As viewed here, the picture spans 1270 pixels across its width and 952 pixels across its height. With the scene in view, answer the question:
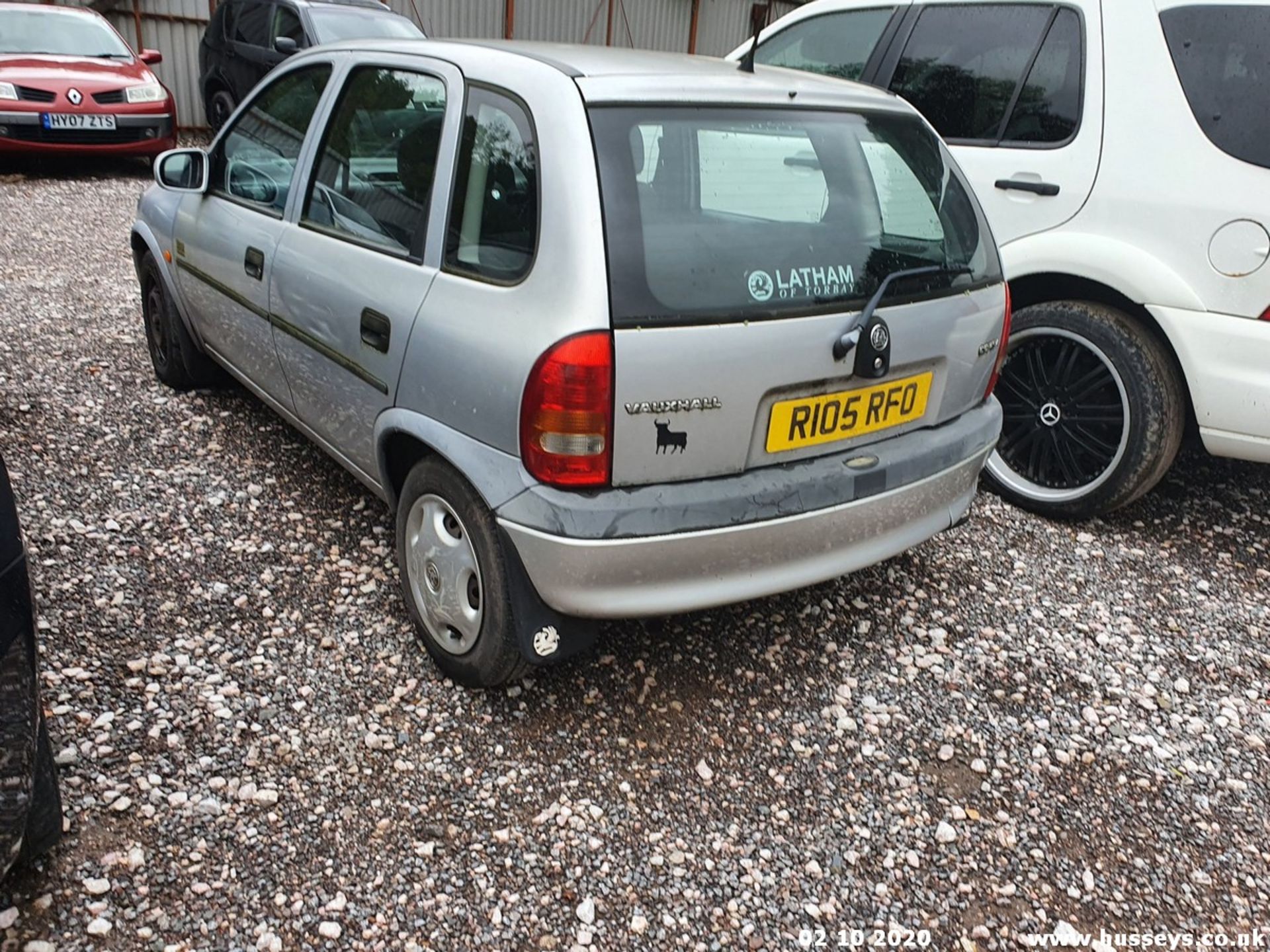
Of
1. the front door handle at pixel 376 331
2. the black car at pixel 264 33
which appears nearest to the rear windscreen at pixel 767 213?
the front door handle at pixel 376 331

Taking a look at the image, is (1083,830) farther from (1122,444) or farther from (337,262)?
(337,262)

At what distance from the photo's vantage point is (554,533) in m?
2.24

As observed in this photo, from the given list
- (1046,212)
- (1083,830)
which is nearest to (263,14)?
(1046,212)

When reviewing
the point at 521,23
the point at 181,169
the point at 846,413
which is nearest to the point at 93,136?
the point at 181,169

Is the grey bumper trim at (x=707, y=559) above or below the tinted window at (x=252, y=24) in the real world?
below

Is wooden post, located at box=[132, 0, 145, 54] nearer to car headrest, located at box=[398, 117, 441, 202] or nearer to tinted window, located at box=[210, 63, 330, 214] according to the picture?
tinted window, located at box=[210, 63, 330, 214]

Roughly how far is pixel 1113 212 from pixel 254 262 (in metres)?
3.09

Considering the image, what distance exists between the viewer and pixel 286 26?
1013 centimetres

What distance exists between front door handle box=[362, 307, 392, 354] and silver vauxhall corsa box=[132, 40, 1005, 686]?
0.03 ft

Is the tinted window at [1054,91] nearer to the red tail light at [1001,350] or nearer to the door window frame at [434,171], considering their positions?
the red tail light at [1001,350]

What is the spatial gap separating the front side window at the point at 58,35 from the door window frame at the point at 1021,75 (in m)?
8.82

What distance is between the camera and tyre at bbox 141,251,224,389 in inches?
173

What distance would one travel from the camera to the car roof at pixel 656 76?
2.38m

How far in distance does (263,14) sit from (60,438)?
8116 millimetres
